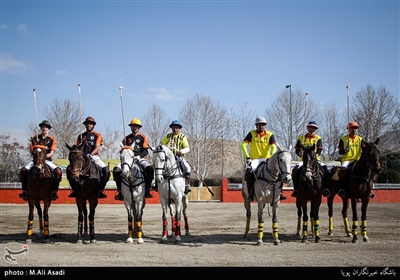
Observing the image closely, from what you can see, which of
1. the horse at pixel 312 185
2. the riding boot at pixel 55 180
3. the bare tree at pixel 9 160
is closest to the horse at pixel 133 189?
the riding boot at pixel 55 180

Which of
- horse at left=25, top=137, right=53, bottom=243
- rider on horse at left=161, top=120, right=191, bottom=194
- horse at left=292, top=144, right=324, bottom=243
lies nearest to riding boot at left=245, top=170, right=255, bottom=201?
horse at left=292, top=144, right=324, bottom=243

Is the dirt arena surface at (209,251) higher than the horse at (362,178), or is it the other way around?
the horse at (362,178)

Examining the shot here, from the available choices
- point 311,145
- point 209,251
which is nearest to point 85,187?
point 209,251

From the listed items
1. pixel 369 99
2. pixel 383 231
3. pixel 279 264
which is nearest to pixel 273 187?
pixel 279 264

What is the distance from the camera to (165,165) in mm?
11594

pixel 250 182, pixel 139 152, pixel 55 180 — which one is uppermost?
pixel 139 152

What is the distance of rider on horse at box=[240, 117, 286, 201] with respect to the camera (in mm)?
11875

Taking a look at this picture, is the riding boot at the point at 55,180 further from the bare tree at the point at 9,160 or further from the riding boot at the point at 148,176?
the bare tree at the point at 9,160

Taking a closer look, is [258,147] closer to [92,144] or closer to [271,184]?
[271,184]

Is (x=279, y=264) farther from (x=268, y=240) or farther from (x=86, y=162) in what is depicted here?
(x=86, y=162)

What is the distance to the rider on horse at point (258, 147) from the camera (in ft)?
39.0

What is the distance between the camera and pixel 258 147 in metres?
12.1

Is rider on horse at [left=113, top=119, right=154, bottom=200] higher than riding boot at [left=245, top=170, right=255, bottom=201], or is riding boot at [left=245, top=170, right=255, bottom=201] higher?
rider on horse at [left=113, top=119, right=154, bottom=200]

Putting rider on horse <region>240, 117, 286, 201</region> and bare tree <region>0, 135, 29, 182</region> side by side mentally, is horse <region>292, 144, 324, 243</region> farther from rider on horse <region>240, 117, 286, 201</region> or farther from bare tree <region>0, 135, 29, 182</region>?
bare tree <region>0, 135, 29, 182</region>
